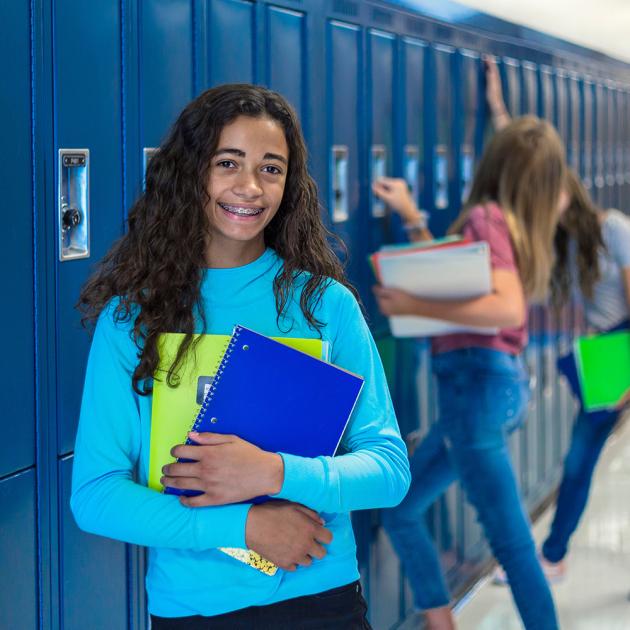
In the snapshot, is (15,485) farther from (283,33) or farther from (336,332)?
(283,33)

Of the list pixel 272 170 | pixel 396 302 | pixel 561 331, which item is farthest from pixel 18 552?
pixel 561 331

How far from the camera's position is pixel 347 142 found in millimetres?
3178

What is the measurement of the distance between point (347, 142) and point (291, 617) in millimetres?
1800

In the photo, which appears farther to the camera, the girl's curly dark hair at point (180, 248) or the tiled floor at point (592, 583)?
the tiled floor at point (592, 583)

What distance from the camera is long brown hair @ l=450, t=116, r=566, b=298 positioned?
3.33 m

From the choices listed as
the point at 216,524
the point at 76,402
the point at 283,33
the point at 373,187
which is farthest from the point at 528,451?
the point at 216,524

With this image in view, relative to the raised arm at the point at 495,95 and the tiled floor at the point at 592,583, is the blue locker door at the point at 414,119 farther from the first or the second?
the tiled floor at the point at 592,583

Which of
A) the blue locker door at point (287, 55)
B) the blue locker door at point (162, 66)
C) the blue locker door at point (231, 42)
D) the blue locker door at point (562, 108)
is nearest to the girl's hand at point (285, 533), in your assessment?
the blue locker door at point (162, 66)

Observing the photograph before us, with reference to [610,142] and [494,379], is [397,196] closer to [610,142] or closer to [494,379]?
[494,379]

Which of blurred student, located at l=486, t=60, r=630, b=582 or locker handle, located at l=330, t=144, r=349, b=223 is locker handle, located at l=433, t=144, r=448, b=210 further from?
locker handle, located at l=330, t=144, r=349, b=223

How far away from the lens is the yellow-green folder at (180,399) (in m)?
1.62

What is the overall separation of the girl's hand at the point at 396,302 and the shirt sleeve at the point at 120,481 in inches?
64.2

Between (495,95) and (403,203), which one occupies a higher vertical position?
(495,95)

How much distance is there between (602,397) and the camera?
158 inches
